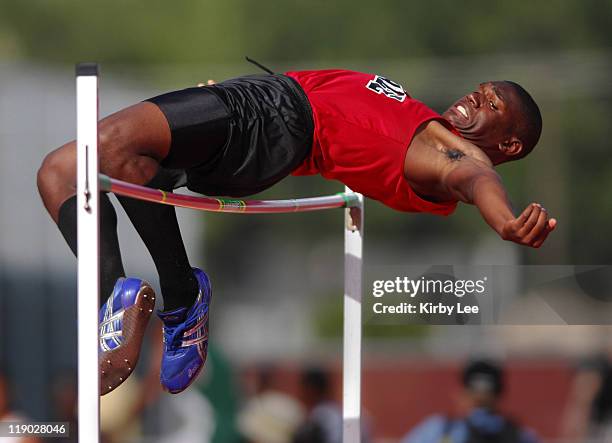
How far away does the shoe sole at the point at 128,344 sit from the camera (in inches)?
89.0

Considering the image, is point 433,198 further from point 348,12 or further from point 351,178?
point 348,12

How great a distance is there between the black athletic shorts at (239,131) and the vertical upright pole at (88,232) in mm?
297

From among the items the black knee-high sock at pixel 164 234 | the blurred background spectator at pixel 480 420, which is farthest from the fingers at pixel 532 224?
the blurred background spectator at pixel 480 420

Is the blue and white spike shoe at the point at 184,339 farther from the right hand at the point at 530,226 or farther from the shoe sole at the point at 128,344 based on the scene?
the right hand at the point at 530,226

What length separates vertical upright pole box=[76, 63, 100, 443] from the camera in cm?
205

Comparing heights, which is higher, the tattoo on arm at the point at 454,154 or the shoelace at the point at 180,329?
the tattoo on arm at the point at 454,154

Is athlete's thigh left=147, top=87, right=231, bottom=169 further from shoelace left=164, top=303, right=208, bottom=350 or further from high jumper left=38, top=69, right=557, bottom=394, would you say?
shoelace left=164, top=303, right=208, bottom=350

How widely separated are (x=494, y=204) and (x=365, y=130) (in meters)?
0.43

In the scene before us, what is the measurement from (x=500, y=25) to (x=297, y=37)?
2215 millimetres

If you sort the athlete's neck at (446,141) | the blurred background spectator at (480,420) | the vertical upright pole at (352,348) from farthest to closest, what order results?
1. the blurred background spectator at (480,420)
2. the vertical upright pole at (352,348)
3. the athlete's neck at (446,141)

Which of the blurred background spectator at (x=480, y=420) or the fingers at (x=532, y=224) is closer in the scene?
the fingers at (x=532, y=224)

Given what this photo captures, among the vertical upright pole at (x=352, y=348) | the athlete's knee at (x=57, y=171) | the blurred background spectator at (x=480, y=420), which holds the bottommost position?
the blurred background spectator at (x=480, y=420)

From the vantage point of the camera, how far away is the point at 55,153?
7.57ft

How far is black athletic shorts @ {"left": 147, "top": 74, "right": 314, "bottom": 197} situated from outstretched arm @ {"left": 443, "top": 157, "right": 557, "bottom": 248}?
368mm
